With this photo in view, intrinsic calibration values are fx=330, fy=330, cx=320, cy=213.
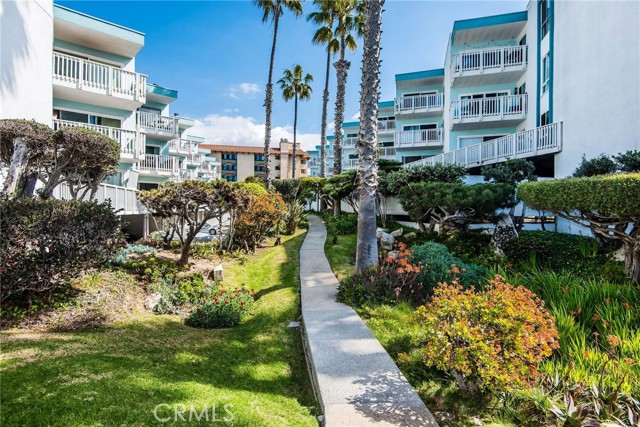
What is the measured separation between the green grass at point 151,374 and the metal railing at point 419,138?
2099 centimetres

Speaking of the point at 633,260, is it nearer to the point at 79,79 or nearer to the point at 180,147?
Result: the point at 79,79

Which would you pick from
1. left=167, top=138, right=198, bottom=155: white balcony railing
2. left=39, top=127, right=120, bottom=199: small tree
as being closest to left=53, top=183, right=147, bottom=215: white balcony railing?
left=39, top=127, right=120, bottom=199: small tree

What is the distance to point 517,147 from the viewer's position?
1562 cm

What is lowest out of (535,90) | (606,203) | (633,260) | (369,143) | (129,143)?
(633,260)

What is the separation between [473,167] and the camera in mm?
18234

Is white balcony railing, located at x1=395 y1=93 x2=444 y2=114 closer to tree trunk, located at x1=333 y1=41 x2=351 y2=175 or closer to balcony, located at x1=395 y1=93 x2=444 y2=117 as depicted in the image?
balcony, located at x1=395 y1=93 x2=444 y2=117

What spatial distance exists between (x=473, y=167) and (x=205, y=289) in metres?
15.8

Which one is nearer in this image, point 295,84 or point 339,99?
point 339,99

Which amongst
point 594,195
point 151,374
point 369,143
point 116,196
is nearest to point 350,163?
point 116,196

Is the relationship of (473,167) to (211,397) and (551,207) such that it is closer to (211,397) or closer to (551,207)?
(551,207)

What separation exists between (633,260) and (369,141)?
6.70 meters

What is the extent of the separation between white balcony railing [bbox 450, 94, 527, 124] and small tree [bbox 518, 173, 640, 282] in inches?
501

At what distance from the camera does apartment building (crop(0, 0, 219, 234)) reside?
1085 cm

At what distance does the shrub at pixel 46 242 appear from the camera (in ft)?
16.9
